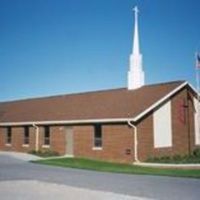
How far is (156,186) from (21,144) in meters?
21.3

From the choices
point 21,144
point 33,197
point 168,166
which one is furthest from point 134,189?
point 21,144

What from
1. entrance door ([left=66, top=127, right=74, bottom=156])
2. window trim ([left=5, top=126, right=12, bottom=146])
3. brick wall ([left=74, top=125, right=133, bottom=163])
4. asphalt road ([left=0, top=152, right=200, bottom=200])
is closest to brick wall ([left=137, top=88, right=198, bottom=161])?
brick wall ([left=74, top=125, right=133, bottom=163])

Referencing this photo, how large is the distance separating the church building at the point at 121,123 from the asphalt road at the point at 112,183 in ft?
22.9

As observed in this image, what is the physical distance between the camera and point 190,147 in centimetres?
3095

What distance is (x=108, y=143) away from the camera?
2741 cm

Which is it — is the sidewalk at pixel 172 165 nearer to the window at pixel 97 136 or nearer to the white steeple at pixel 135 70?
the window at pixel 97 136

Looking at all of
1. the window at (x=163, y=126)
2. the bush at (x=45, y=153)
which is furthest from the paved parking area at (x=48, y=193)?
the bush at (x=45, y=153)

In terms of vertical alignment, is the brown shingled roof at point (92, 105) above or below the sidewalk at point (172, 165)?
above

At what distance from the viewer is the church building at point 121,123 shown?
87.6 ft

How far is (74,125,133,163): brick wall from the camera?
2642cm

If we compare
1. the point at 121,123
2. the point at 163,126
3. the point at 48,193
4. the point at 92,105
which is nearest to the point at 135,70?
the point at 92,105

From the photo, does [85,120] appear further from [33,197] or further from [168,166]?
[33,197]

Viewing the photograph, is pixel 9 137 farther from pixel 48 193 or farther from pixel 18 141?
pixel 48 193

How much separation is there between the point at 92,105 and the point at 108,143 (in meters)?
4.60
